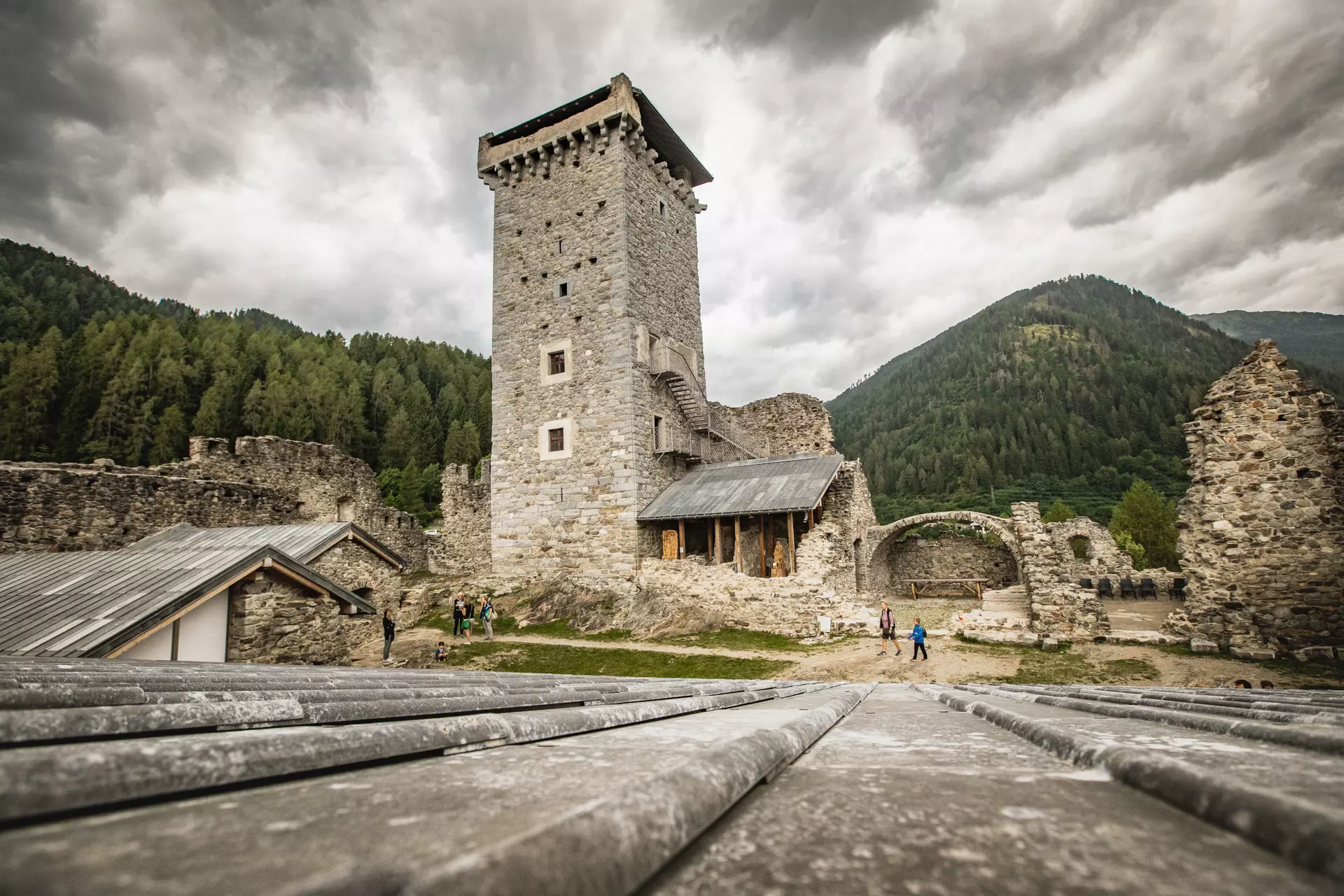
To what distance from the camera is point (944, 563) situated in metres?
25.9

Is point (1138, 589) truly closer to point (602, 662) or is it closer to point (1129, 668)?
point (1129, 668)

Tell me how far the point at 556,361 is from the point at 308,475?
9193mm

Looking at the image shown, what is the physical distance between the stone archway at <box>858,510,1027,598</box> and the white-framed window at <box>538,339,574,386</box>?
1253 centimetres

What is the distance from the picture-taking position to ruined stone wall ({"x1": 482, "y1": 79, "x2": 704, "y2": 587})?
17969 mm

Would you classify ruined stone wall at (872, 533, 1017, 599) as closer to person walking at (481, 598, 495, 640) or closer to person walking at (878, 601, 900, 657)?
person walking at (878, 601, 900, 657)

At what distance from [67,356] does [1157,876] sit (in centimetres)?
5754

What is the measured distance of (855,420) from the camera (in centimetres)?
9606

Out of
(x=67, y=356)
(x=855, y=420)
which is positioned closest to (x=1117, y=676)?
(x=67, y=356)

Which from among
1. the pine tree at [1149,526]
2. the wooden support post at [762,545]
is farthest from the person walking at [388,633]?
the pine tree at [1149,526]

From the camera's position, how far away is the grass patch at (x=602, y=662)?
11641 mm

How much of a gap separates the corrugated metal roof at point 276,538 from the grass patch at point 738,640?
766 cm

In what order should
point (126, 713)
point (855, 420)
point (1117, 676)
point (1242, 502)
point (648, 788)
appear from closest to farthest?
point (648, 788), point (126, 713), point (1117, 676), point (1242, 502), point (855, 420)

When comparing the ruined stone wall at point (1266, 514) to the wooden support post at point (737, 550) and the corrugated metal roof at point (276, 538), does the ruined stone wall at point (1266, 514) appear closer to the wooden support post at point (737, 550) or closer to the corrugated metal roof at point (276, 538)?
the wooden support post at point (737, 550)

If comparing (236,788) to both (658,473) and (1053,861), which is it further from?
(658,473)
